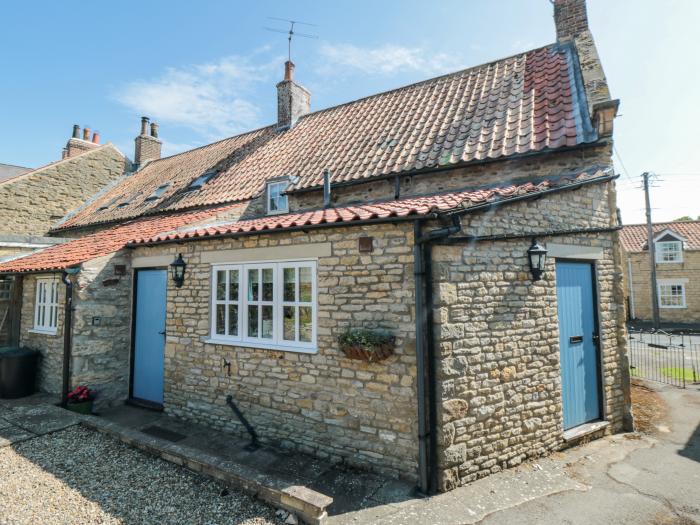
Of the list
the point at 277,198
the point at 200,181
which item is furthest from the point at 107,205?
the point at 277,198

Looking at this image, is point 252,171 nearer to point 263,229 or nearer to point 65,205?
point 263,229

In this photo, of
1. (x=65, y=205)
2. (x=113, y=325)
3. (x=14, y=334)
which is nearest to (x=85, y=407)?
(x=113, y=325)

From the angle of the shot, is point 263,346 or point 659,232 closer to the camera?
point 263,346

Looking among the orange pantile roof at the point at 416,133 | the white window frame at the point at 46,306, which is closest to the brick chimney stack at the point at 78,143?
the orange pantile roof at the point at 416,133

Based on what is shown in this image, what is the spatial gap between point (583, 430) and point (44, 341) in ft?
36.8

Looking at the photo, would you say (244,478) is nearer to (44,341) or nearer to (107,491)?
(107,491)

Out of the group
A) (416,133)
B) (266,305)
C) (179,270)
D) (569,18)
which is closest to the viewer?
(266,305)

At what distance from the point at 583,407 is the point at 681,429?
1.99 m

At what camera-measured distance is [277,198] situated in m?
9.86

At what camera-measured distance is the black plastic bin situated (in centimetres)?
820

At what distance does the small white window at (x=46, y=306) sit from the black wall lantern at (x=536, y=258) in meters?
9.97

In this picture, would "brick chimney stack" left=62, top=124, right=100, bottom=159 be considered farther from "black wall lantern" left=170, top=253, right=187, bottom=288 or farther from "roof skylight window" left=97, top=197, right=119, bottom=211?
"black wall lantern" left=170, top=253, right=187, bottom=288

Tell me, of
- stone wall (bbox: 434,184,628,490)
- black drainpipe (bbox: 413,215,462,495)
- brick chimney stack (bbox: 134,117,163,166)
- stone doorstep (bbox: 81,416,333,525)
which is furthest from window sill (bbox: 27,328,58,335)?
brick chimney stack (bbox: 134,117,163,166)

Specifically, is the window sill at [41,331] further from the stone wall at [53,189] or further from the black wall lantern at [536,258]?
the black wall lantern at [536,258]
